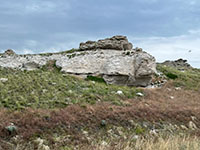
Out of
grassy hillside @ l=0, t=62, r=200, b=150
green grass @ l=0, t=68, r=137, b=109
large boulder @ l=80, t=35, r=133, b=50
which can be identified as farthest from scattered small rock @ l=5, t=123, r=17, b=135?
large boulder @ l=80, t=35, r=133, b=50

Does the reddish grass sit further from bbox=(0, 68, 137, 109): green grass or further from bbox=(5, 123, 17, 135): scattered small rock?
bbox=(0, 68, 137, 109): green grass

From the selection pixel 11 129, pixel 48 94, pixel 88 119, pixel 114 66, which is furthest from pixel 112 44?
pixel 11 129

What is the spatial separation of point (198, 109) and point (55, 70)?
15884 millimetres

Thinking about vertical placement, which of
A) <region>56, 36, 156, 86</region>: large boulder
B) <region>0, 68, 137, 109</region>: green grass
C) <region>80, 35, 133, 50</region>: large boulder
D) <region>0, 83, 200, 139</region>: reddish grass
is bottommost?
<region>0, 83, 200, 139</region>: reddish grass

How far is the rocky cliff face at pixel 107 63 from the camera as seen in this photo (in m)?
23.6

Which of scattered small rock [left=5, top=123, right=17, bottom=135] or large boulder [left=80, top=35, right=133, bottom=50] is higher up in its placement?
large boulder [left=80, top=35, right=133, bottom=50]

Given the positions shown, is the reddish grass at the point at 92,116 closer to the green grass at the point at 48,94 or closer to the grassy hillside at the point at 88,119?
the grassy hillside at the point at 88,119

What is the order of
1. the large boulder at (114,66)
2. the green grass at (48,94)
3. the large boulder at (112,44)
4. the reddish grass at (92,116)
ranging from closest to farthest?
1. the reddish grass at (92,116)
2. the green grass at (48,94)
3. the large boulder at (114,66)
4. the large boulder at (112,44)

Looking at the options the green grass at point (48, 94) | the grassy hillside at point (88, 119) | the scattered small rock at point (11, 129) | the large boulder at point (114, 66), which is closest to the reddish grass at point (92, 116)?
the grassy hillside at point (88, 119)

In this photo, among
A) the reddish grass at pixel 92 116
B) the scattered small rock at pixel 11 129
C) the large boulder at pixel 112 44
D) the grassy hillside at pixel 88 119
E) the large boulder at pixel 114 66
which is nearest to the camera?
the grassy hillside at pixel 88 119

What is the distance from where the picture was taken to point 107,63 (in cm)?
2534

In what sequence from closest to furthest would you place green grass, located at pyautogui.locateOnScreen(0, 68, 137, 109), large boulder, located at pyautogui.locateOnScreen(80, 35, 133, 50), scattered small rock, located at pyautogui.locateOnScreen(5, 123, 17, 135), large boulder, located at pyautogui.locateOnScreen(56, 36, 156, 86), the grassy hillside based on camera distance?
the grassy hillside
scattered small rock, located at pyautogui.locateOnScreen(5, 123, 17, 135)
green grass, located at pyautogui.locateOnScreen(0, 68, 137, 109)
large boulder, located at pyautogui.locateOnScreen(56, 36, 156, 86)
large boulder, located at pyautogui.locateOnScreen(80, 35, 133, 50)

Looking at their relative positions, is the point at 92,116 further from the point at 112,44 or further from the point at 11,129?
the point at 112,44

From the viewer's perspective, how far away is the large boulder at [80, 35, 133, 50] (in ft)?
101
